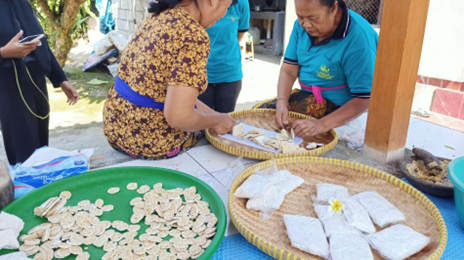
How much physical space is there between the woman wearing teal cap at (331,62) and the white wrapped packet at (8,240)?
150cm

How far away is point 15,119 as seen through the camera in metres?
2.76

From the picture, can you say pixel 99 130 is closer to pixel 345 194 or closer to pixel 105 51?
pixel 105 51

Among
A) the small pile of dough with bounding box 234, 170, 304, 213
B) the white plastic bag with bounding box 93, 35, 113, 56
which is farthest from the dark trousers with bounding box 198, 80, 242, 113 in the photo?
the white plastic bag with bounding box 93, 35, 113, 56

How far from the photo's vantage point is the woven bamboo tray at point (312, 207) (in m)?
1.11

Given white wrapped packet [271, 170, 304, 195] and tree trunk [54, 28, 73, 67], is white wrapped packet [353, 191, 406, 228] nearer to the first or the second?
white wrapped packet [271, 170, 304, 195]

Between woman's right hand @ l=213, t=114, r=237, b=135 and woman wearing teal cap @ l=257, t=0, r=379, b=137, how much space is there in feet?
1.26

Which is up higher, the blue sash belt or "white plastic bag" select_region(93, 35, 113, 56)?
the blue sash belt

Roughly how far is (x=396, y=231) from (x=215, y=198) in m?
0.64

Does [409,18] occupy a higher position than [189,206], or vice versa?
[409,18]

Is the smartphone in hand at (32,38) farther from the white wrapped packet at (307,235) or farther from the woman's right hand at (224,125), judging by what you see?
the white wrapped packet at (307,235)

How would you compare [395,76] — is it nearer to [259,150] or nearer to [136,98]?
[259,150]

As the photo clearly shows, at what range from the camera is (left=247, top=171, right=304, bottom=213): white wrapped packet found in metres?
1.30

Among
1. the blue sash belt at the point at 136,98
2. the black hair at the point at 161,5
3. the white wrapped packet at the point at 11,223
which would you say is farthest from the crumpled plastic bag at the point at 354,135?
the white wrapped packet at the point at 11,223

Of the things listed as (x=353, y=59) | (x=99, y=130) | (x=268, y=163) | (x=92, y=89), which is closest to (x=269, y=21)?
(x=92, y=89)
